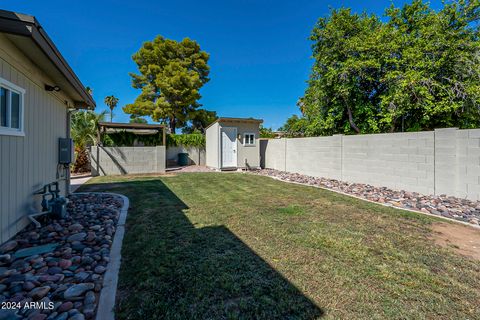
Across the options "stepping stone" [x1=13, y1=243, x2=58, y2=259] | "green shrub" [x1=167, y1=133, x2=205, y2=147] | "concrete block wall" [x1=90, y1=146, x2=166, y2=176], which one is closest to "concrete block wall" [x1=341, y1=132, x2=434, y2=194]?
"stepping stone" [x1=13, y1=243, x2=58, y2=259]

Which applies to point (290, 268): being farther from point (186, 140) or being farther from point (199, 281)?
point (186, 140)

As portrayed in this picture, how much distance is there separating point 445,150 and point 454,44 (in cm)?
564

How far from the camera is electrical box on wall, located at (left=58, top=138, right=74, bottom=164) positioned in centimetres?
547

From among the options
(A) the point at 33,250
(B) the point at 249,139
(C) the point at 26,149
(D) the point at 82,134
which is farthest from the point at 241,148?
(A) the point at 33,250

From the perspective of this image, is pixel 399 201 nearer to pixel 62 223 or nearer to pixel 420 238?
pixel 420 238

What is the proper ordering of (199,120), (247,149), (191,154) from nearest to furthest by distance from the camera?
(247,149)
(191,154)
(199,120)

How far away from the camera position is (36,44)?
3078 mm

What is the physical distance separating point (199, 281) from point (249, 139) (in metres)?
11.6

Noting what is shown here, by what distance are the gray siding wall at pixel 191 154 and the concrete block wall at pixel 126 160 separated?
4.14m

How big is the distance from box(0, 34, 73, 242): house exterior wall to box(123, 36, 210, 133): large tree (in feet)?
50.4

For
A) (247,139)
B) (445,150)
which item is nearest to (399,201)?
(445,150)

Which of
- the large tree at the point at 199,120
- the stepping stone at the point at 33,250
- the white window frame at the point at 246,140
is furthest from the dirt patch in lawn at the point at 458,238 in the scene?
the large tree at the point at 199,120

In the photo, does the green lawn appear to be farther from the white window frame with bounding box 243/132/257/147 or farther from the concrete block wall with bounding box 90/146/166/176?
the white window frame with bounding box 243/132/257/147

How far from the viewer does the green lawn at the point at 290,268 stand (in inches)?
77.0
